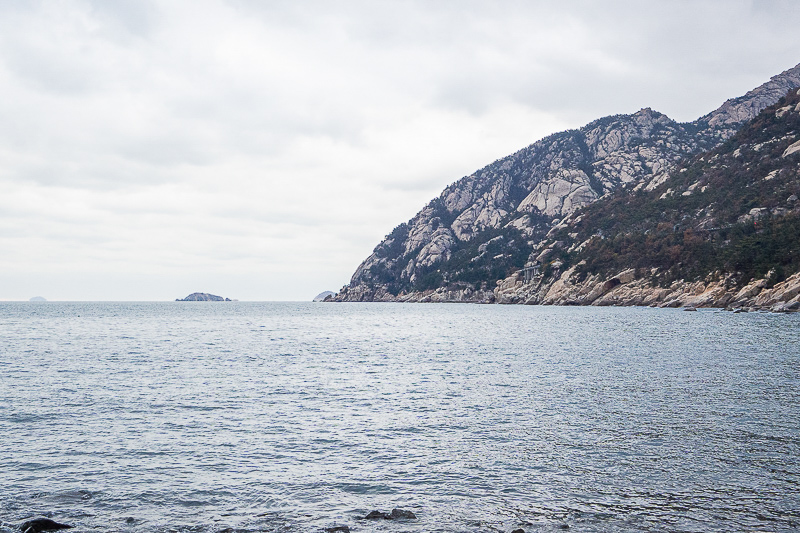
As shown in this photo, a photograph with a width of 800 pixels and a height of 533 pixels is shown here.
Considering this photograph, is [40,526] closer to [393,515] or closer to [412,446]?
[393,515]

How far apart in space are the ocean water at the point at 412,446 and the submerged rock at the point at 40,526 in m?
0.50

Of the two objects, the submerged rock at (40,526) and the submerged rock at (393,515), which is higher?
the submerged rock at (40,526)

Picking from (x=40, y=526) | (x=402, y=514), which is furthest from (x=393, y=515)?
(x=40, y=526)

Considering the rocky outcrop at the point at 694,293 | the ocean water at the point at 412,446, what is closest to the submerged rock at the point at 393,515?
the ocean water at the point at 412,446

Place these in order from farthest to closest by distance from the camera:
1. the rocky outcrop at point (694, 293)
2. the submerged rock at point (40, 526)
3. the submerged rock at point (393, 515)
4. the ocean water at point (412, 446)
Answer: the rocky outcrop at point (694, 293), the ocean water at point (412, 446), the submerged rock at point (393, 515), the submerged rock at point (40, 526)

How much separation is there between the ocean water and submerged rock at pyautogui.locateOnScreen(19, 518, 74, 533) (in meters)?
0.50

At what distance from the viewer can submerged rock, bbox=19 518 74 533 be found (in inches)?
630

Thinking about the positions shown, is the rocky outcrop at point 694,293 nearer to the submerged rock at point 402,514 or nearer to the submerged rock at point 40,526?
the submerged rock at point 402,514

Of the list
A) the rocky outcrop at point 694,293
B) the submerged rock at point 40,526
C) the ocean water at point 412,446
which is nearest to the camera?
→ the submerged rock at point 40,526

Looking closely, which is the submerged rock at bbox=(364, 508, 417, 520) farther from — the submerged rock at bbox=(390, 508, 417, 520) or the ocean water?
the ocean water

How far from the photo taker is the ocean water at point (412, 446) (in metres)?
17.4

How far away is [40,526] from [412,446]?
1455 cm

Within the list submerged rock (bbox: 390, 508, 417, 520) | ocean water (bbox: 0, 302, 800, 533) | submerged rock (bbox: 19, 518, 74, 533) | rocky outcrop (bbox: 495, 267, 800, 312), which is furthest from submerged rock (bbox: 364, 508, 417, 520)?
rocky outcrop (bbox: 495, 267, 800, 312)

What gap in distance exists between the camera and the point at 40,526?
16109 millimetres
